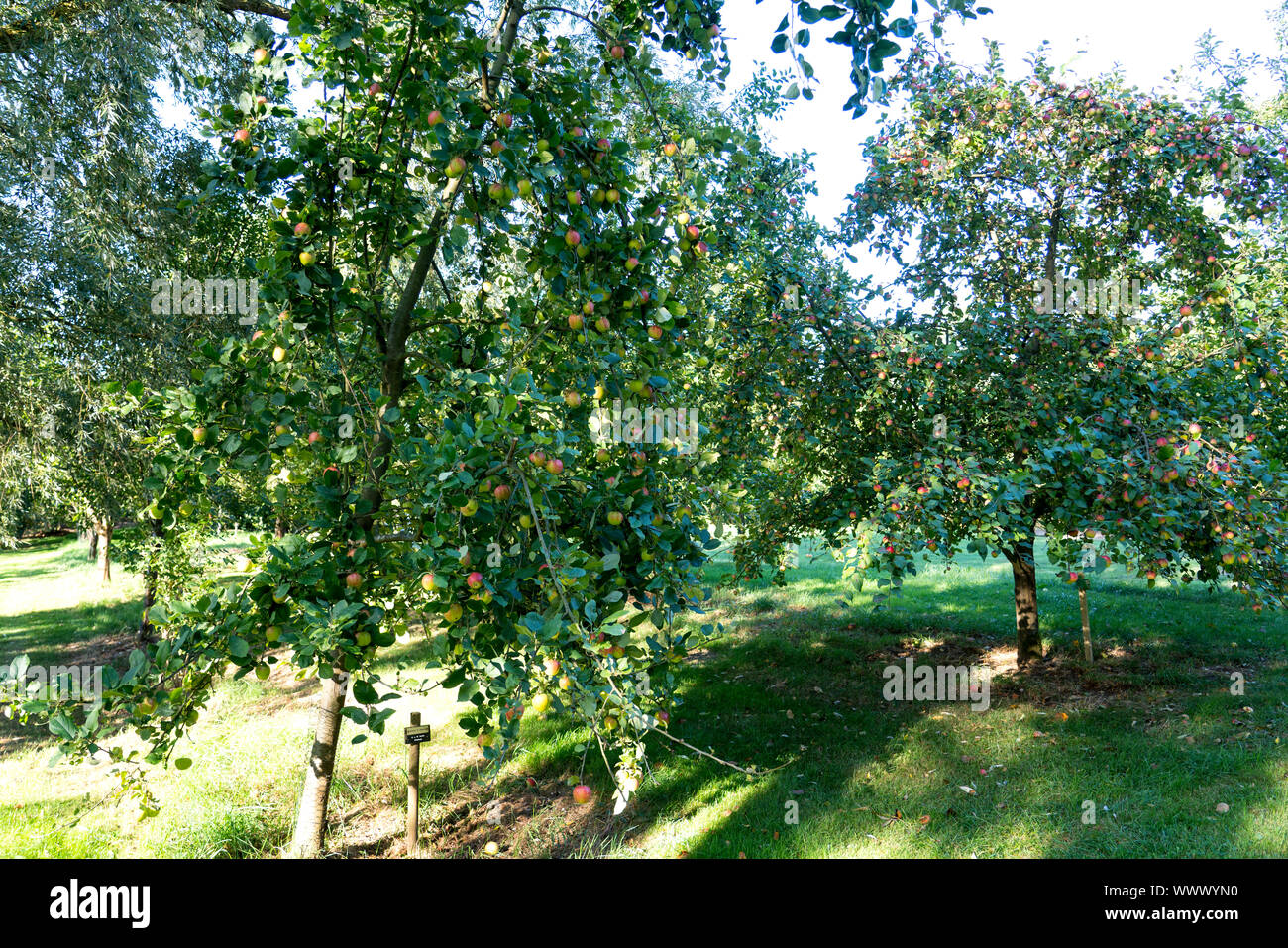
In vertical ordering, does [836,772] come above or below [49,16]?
below

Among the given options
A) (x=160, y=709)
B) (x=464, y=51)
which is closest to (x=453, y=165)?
(x=464, y=51)

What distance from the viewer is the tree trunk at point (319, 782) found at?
438 cm

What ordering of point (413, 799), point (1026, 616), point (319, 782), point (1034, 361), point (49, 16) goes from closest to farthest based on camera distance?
point (319, 782)
point (413, 799)
point (49, 16)
point (1034, 361)
point (1026, 616)

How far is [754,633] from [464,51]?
8.11 meters

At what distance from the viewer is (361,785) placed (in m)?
5.85
